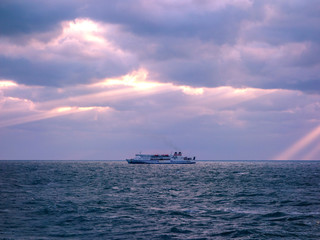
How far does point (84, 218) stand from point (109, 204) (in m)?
10.2

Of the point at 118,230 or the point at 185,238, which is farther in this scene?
the point at 118,230

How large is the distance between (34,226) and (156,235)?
11.4m

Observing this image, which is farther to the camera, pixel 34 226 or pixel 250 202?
pixel 250 202

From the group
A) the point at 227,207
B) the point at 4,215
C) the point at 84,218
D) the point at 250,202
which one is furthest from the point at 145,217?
the point at 250,202

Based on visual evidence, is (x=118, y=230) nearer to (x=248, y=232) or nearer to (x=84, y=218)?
(x=84, y=218)

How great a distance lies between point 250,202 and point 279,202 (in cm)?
374

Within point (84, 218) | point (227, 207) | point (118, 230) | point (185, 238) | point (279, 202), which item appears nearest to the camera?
point (185, 238)

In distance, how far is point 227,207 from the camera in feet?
140

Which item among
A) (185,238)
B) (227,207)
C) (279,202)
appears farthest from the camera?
(279,202)

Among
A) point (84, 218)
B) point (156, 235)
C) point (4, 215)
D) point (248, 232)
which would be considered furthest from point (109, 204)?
point (248, 232)

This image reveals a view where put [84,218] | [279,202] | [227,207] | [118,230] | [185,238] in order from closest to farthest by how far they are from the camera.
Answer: [185,238] < [118,230] < [84,218] < [227,207] < [279,202]

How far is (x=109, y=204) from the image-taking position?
148 ft

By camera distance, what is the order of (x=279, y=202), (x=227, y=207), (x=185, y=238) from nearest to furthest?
(x=185, y=238), (x=227, y=207), (x=279, y=202)

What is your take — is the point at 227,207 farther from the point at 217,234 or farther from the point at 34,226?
the point at 34,226
